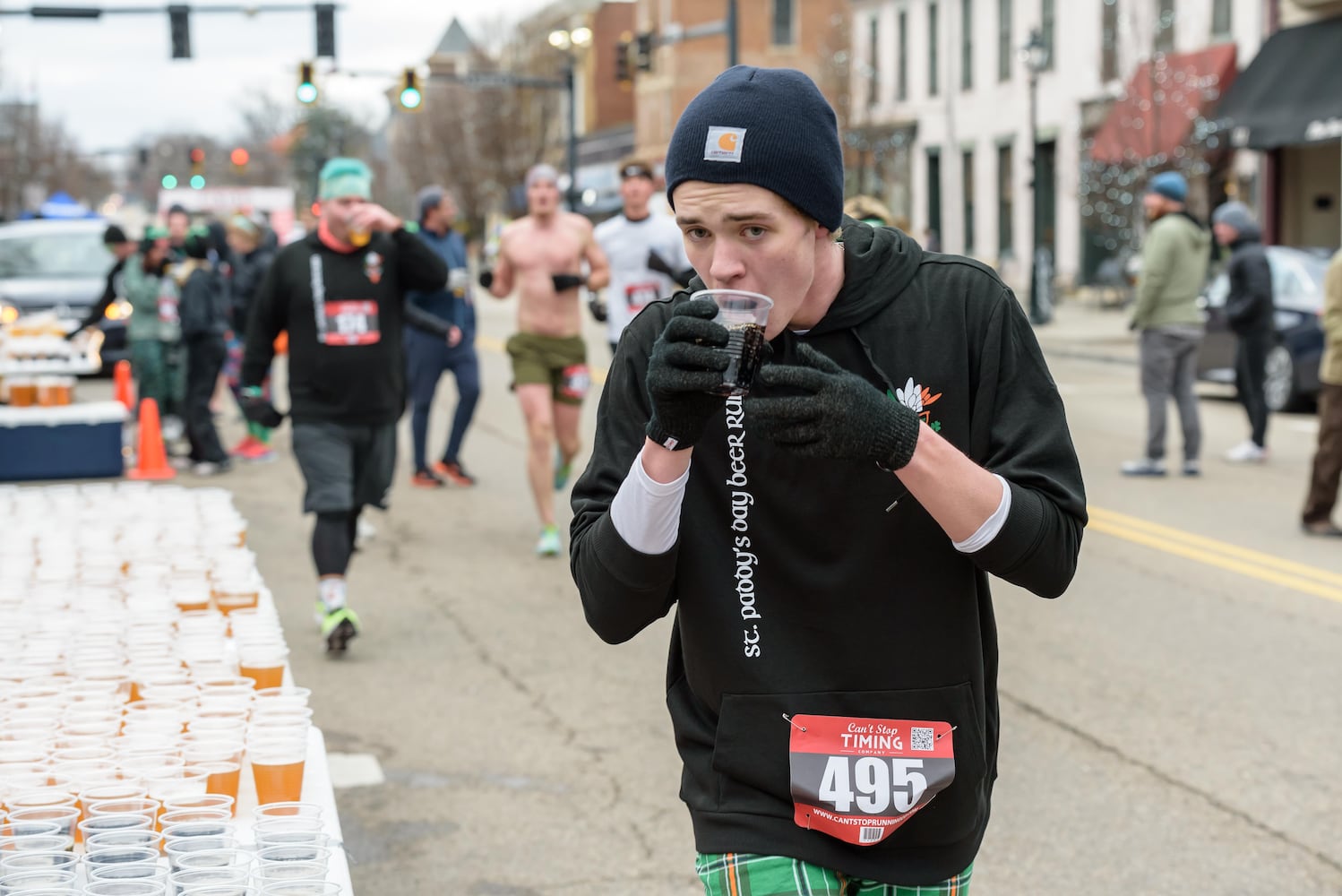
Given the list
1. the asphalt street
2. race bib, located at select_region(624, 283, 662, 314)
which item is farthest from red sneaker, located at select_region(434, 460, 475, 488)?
race bib, located at select_region(624, 283, 662, 314)

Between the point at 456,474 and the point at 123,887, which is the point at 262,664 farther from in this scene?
the point at 456,474

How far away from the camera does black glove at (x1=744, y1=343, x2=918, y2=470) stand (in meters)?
2.25

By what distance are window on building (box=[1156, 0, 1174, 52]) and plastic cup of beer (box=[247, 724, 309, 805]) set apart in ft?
107

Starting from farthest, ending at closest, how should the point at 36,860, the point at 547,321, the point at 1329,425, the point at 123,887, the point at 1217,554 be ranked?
1. the point at 547,321
2. the point at 1329,425
3. the point at 1217,554
4. the point at 36,860
5. the point at 123,887

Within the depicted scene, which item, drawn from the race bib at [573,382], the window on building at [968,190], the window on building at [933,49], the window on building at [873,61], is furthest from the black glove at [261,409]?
the window on building at [873,61]

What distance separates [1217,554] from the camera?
9.90 m

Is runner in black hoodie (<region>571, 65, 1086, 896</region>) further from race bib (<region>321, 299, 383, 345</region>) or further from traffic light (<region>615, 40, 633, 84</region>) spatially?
traffic light (<region>615, 40, 633, 84</region>)

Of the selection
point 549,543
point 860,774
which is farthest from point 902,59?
point 860,774

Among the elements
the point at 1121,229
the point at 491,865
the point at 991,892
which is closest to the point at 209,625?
the point at 491,865

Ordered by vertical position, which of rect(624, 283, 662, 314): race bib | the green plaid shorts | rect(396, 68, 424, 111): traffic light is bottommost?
the green plaid shorts

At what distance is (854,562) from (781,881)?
47 cm

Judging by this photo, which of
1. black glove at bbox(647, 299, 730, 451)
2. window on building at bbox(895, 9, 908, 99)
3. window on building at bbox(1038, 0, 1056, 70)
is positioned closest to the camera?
black glove at bbox(647, 299, 730, 451)

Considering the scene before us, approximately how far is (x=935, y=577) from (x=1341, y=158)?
1120 inches

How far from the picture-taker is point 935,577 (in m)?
2.56
